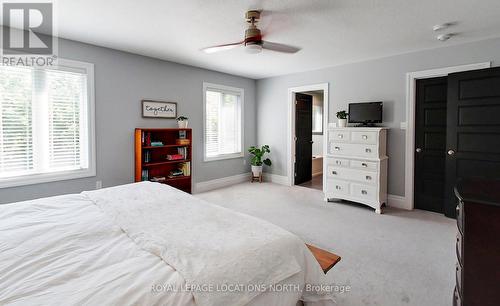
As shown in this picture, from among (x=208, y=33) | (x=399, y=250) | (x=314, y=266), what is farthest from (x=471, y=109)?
(x=208, y=33)

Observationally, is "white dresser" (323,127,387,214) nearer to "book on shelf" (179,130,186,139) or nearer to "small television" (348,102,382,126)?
"small television" (348,102,382,126)

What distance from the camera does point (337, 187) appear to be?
4.36m

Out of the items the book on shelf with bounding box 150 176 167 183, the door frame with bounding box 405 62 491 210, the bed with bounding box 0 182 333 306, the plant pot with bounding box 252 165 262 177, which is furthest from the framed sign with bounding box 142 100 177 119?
the door frame with bounding box 405 62 491 210

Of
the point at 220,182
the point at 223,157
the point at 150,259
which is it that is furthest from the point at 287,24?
the point at 220,182

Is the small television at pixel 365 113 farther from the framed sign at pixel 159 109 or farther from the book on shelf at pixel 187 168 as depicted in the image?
the framed sign at pixel 159 109

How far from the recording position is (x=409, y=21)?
285cm

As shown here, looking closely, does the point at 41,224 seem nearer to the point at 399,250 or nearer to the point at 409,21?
the point at 399,250

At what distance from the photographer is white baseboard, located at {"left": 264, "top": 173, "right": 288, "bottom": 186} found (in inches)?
230

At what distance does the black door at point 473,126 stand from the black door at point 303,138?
2787 millimetres

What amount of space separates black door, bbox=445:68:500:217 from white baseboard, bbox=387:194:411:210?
619mm

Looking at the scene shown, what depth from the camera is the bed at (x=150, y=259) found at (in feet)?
3.28

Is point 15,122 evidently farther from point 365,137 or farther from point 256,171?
point 365,137

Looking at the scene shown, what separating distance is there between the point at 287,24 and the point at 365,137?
2.15 metres

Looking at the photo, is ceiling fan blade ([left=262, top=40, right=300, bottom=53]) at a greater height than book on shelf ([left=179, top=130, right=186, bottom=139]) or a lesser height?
greater
